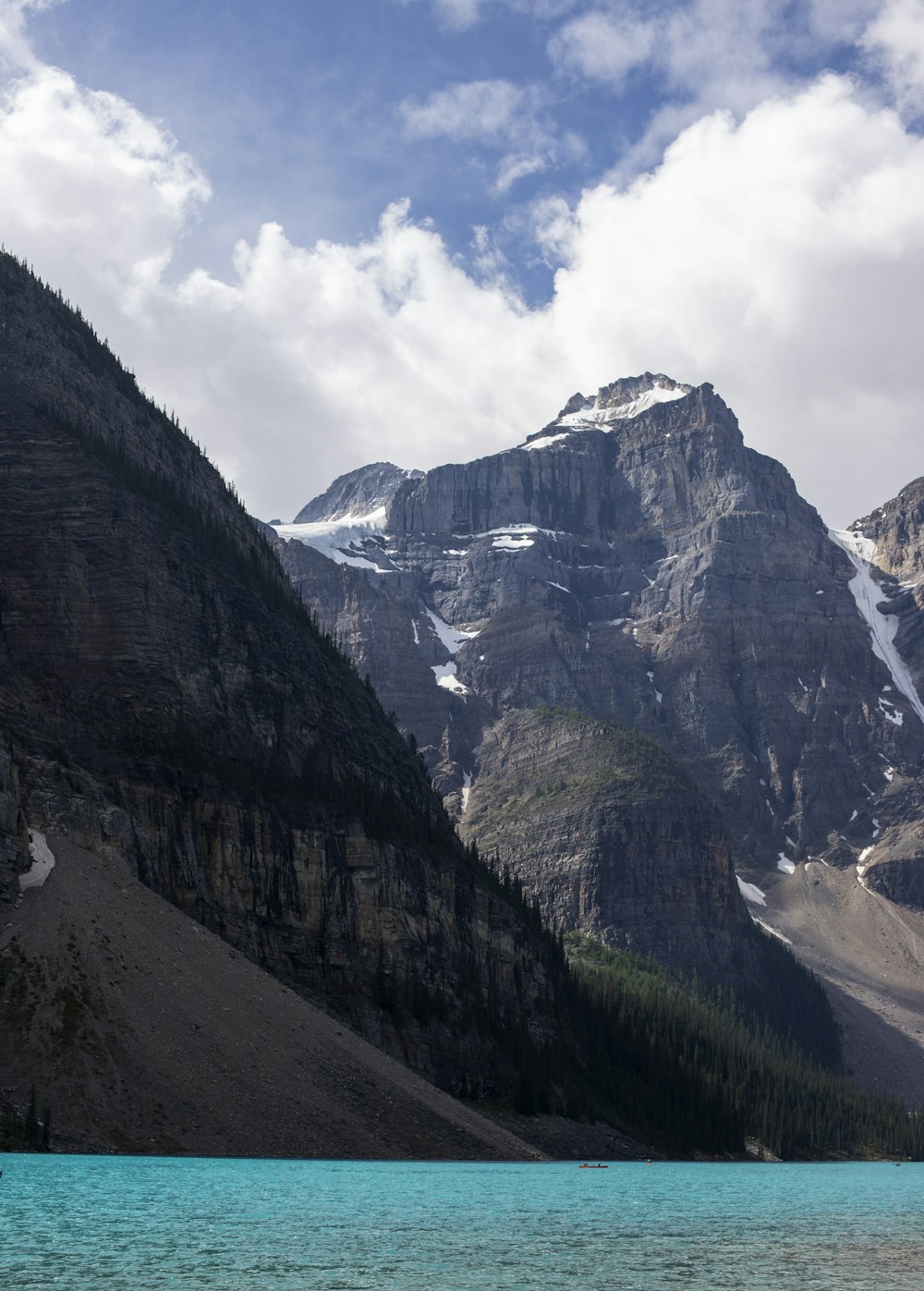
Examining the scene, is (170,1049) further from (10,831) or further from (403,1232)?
(403,1232)

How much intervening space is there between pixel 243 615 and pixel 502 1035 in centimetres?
5822

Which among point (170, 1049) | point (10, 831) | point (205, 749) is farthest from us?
point (205, 749)

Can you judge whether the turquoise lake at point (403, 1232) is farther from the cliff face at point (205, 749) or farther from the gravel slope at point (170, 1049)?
the cliff face at point (205, 749)

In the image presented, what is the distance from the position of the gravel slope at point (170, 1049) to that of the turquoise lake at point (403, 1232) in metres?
2.21

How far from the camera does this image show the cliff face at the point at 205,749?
513ft

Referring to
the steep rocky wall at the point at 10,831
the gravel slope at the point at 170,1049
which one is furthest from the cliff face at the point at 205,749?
the gravel slope at the point at 170,1049

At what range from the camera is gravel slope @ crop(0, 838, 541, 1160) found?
10069 cm

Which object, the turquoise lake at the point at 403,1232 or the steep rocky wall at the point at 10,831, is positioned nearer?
the turquoise lake at the point at 403,1232

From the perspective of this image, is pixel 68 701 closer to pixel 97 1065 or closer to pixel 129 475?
pixel 129 475

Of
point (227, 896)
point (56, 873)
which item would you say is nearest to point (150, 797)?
point (227, 896)

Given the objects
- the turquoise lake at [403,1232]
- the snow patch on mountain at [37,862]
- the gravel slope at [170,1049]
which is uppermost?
the snow patch on mountain at [37,862]

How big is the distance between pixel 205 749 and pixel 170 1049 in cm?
6524

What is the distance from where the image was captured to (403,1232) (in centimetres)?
7644

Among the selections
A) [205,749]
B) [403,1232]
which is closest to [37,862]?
[205,749]
